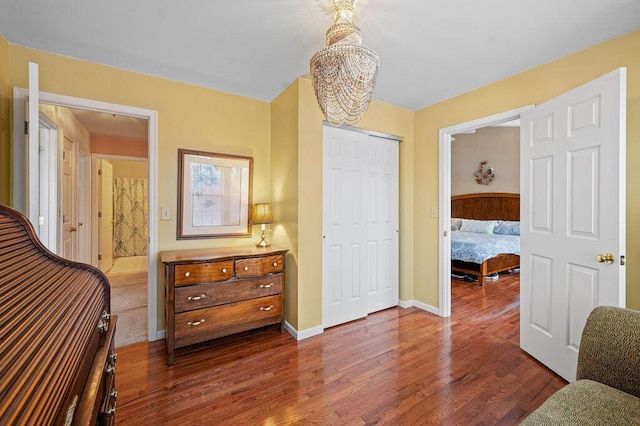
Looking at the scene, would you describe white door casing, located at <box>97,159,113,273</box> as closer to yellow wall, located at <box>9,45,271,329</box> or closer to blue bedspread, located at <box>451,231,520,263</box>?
yellow wall, located at <box>9,45,271,329</box>

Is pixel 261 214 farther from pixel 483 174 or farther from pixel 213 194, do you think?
pixel 483 174

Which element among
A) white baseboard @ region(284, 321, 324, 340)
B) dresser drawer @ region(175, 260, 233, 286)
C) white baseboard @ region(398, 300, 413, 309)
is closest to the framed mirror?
dresser drawer @ region(175, 260, 233, 286)

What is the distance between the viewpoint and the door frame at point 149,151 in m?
2.05

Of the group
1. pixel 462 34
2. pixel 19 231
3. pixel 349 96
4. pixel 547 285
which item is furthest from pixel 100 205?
pixel 547 285

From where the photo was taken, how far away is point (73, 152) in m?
3.62

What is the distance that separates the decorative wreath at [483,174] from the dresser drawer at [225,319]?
525 cm

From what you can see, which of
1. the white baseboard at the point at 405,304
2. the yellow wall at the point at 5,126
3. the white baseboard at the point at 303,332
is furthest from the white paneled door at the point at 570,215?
the yellow wall at the point at 5,126

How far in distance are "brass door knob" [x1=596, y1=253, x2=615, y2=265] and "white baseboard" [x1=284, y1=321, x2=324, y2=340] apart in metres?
2.11

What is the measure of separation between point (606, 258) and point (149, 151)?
11.1 feet

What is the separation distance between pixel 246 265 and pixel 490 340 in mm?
2246

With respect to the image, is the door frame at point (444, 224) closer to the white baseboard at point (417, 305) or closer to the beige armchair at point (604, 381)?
the white baseboard at point (417, 305)

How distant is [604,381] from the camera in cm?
121

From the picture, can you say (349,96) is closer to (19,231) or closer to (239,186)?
(19,231)

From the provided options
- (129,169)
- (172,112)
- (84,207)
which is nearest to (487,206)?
(172,112)
